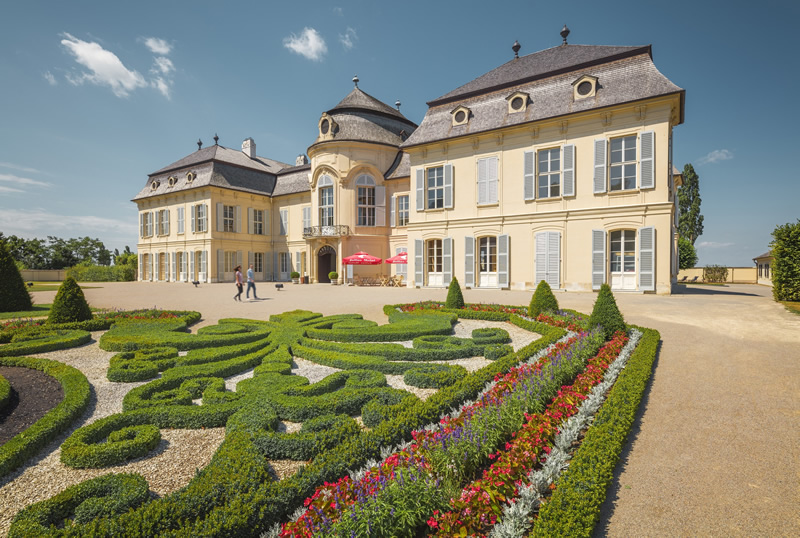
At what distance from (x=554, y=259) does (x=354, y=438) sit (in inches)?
692

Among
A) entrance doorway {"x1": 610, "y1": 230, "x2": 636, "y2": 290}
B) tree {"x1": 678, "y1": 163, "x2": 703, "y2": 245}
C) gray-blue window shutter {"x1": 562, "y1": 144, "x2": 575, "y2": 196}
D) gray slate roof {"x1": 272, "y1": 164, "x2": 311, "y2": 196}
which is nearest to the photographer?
entrance doorway {"x1": 610, "y1": 230, "x2": 636, "y2": 290}

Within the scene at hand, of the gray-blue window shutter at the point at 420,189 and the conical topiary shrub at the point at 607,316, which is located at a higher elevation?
the gray-blue window shutter at the point at 420,189

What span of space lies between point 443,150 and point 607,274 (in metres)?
11.1

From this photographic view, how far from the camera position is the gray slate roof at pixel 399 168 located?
27.1 meters

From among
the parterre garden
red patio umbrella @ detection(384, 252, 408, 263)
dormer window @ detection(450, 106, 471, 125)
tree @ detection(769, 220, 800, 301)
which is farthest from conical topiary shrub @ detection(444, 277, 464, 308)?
red patio umbrella @ detection(384, 252, 408, 263)

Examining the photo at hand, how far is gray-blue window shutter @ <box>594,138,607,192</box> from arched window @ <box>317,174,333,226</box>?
17.6 meters

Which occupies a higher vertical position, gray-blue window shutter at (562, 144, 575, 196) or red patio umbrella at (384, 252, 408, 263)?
gray-blue window shutter at (562, 144, 575, 196)

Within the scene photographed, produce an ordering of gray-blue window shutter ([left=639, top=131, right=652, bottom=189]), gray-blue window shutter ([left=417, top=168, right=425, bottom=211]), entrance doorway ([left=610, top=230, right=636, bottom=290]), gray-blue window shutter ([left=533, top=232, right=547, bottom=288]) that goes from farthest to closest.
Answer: gray-blue window shutter ([left=417, top=168, right=425, bottom=211]) < gray-blue window shutter ([left=533, top=232, right=547, bottom=288]) < entrance doorway ([left=610, top=230, right=636, bottom=290]) < gray-blue window shutter ([left=639, top=131, right=652, bottom=189])

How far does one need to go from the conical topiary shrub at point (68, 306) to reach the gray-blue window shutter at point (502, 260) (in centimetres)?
1698

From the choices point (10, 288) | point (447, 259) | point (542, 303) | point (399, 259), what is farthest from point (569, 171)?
point (10, 288)

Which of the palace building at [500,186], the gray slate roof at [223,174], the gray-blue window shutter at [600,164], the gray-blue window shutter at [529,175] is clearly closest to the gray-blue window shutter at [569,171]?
the palace building at [500,186]

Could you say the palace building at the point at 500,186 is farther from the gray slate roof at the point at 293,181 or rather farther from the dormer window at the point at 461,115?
the gray slate roof at the point at 293,181

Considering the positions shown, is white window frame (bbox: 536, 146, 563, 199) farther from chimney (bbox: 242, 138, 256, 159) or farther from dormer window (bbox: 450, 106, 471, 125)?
chimney (bbox: 242, 138, 256, 159)

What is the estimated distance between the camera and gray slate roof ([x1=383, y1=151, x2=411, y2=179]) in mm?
27080
